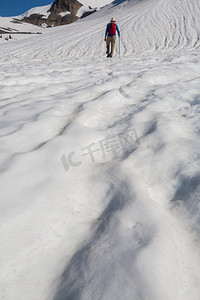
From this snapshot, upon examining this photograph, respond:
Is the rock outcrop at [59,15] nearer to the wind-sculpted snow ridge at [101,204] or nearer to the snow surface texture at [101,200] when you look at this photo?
the snow surface texture at [101,200]

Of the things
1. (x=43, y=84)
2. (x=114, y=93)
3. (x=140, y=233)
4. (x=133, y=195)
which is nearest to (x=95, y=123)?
(x=114, y=93)

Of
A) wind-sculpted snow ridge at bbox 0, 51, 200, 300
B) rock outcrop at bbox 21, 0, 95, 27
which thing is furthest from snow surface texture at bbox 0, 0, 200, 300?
rock outcrop at bbox 21, 0, 95, 27

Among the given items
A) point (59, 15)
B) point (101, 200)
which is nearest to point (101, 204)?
point (101, 200)

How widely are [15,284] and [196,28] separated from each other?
13.9 meters

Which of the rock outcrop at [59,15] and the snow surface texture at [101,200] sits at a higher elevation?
the rock outcrop at [59,15]

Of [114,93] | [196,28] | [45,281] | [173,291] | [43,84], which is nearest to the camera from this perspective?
[173,291]

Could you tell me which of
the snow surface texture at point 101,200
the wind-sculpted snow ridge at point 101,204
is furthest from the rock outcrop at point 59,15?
the wind-sculpted snow ridge at point 101,204

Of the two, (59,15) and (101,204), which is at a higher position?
(59,15)

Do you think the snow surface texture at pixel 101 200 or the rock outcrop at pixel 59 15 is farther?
the rock outcrop at pixel 59 15

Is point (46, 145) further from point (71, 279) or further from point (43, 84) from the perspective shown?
point (43, 84)

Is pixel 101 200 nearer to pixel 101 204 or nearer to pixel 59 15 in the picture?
pixel 101 204

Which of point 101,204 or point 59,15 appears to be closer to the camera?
point 101,204

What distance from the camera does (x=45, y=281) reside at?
3.19 feet

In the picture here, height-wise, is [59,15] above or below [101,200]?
above
